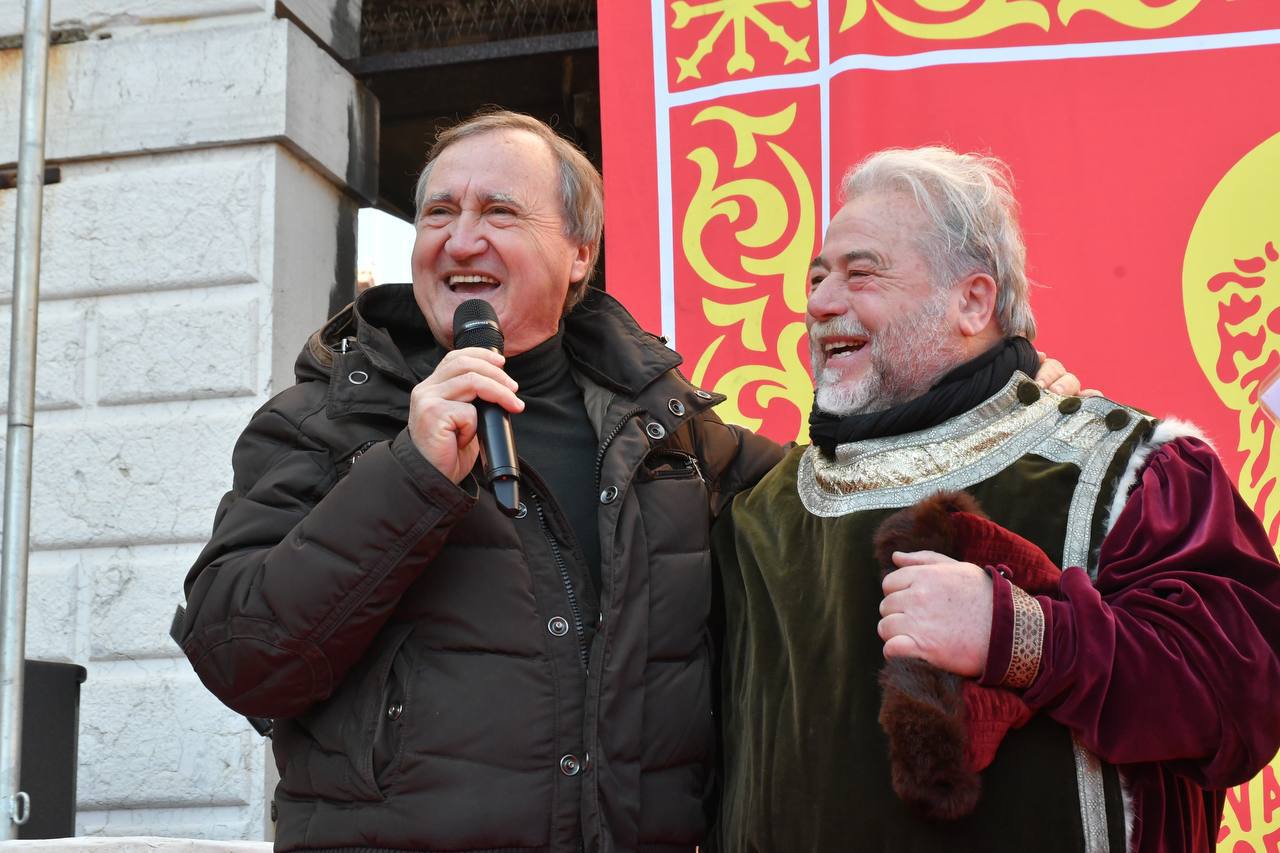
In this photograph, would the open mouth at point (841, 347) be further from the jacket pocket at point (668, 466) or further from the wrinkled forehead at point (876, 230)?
the jacket pocket at point (668, 466)

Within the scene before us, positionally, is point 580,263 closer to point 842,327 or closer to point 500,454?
point 842,327

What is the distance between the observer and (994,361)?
256 centimetres

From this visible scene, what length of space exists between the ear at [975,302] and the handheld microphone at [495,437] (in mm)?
787

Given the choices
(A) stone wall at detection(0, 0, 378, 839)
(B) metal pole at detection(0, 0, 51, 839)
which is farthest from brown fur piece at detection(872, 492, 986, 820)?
(A) stone wall at detection(0, 0, 378, 839)

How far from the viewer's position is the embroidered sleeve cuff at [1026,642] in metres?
2.10

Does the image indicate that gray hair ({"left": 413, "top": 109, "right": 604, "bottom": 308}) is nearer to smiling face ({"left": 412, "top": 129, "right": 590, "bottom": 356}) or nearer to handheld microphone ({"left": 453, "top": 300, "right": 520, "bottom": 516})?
smiling face ({"left": 412, "top": 129, "right": 590, "bottom": 356})

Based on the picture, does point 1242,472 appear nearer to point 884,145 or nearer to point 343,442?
point 884,145

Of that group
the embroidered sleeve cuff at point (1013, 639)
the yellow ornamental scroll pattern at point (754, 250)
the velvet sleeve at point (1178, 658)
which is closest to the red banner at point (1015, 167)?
the yellow ornamental scroll pattern at point (754, 250)

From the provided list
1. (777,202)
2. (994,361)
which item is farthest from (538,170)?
(777,202)

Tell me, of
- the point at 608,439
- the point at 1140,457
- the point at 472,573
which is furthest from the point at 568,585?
the point at 1140,457

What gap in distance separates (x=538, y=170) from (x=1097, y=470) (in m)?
1.11

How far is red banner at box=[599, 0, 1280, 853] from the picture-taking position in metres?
3.79

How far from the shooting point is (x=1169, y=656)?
2084 millimetres

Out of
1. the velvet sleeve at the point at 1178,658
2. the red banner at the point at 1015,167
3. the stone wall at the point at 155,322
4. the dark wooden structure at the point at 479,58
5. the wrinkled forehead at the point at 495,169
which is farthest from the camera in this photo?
the dark wooden structure at the point at 479,58
